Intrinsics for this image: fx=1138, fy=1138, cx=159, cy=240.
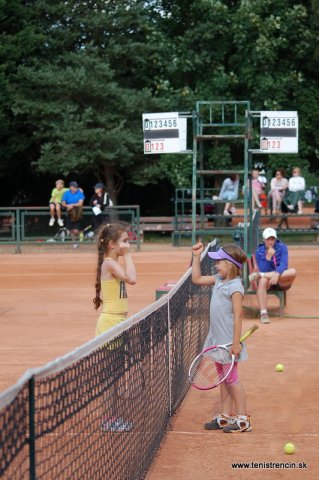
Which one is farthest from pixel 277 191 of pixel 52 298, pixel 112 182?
pixel 52 298

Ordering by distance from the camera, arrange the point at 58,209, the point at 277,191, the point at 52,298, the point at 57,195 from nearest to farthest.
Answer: the point at 52,298 → the point at 58,209 → the point at 57,195 → the point at 277,191

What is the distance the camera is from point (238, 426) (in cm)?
903

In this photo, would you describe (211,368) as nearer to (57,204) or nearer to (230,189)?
(230,189)

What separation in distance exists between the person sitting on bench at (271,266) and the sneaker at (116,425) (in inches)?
331

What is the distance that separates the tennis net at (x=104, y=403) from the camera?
5.01 metres

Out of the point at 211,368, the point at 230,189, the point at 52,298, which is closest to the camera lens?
the point at 211,368

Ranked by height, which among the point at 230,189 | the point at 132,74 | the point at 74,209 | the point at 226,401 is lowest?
the point at 226,401

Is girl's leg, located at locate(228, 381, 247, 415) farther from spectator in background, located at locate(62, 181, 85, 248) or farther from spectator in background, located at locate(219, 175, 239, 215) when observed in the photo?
spectator in background, located at locate(62, 181, 85, 248)

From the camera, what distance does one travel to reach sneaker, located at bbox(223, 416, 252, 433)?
9.02 m

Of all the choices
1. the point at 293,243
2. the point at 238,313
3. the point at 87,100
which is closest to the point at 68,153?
the point at 87,100

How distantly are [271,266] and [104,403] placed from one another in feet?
30.9

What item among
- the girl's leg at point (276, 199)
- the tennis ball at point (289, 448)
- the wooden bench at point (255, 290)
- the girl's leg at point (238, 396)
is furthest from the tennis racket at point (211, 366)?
the girl's leg at point (276, 199)

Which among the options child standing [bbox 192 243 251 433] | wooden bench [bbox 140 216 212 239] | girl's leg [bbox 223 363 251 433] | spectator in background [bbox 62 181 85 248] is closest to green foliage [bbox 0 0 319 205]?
wooden bench [bbox 140 216 212 239]

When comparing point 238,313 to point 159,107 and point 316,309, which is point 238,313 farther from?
point 159,107
